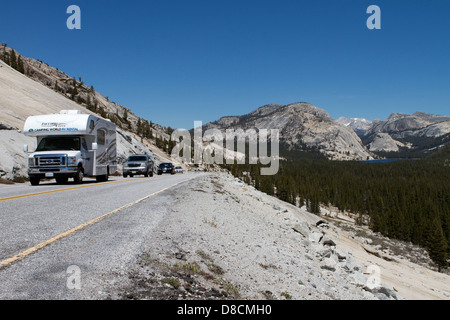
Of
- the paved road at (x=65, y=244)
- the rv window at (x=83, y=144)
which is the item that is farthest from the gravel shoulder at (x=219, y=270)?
the rv window at (x=83, y=144)

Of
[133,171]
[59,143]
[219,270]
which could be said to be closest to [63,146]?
[59,143]

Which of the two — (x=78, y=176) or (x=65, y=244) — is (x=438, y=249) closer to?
(x=78, y=176)

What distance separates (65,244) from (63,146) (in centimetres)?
1418

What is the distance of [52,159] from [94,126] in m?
3.43

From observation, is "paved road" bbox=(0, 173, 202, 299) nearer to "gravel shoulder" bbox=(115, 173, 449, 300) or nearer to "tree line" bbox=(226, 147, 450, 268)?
"gravel shoulder" bbox=(115, 173, 449, 300)

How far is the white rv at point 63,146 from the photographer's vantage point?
16625mm

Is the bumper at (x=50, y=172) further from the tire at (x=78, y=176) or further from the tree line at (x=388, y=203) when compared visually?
the tree line at (x=388, y=203)

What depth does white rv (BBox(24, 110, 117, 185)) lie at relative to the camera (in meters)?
16.6

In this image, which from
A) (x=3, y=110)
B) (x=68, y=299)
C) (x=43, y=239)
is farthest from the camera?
(x=3, y=110)

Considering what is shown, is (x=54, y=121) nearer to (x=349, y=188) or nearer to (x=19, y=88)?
(x=19, y=88)

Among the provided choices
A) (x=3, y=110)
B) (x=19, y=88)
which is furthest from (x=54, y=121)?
(x=19, y=88)

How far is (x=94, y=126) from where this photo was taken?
62.2ft
